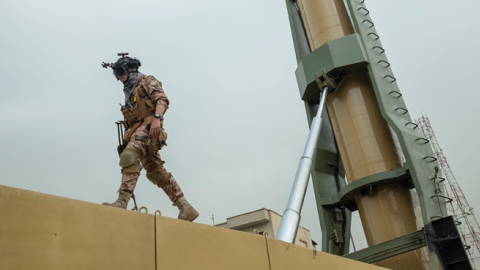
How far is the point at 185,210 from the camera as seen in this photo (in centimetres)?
349

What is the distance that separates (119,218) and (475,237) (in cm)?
2400

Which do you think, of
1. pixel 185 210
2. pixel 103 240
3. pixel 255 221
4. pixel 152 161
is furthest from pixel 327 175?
pixel 255 221

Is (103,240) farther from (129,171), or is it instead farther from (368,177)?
(368,177)

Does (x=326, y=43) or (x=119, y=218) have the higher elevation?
(x=326, y=43)

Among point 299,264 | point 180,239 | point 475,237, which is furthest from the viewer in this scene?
point 475,237

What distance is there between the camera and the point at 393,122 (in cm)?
561

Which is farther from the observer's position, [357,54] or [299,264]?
[357,54]

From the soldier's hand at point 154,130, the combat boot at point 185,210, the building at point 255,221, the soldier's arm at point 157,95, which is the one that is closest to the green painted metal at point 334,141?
the combat boot at point 185,210

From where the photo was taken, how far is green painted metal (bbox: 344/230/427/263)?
475 centimetres

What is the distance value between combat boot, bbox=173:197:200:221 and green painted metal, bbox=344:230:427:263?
2656mm

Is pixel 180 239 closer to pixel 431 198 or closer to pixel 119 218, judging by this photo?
pixel 119 218

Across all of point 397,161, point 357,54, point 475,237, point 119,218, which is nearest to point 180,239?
point 119,218

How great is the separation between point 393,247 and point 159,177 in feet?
9.99

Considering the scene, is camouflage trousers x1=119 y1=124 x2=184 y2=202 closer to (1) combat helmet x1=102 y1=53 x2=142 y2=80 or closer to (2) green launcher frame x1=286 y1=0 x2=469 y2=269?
(1) combat helmet x1=102 y1=53 x2=142 y2=80
